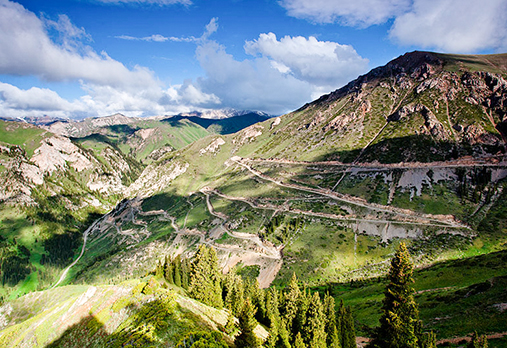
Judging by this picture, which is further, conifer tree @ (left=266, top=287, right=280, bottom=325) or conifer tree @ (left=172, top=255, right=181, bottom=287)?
conifer tree @ (left=172, top=255, right=181, bottom=287)

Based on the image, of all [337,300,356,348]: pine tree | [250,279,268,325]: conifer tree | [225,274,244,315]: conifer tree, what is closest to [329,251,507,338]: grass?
[337,300,356,348]: pine tree

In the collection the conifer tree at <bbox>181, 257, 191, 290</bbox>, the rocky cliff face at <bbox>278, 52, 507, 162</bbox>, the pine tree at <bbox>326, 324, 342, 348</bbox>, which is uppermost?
the rocky cliff face at <bbox>278, 52, 507, 162</bbox>

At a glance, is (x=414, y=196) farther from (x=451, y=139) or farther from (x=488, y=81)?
(x=488, y=81)

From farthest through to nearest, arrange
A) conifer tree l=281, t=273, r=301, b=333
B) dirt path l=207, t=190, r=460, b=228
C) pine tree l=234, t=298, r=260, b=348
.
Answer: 1. dirt path l=207, t=190, r=460, b=228
2. conifer tree l=281, t=273, r=301, b=333
3. pine tree l=234, t=298, r=260, b=348

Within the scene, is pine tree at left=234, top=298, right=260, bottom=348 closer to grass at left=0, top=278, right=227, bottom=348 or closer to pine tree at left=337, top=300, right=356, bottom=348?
grass at left=0, top=278, right=227, bottom=348

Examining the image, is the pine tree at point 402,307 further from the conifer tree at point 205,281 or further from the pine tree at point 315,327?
the conifer tree at point 205,281

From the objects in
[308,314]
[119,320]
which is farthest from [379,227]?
[119,320]

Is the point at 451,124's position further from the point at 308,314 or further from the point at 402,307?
the point at 402,307

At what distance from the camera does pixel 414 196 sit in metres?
128

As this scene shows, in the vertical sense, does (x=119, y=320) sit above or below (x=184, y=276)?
above

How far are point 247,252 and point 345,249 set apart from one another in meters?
47.6

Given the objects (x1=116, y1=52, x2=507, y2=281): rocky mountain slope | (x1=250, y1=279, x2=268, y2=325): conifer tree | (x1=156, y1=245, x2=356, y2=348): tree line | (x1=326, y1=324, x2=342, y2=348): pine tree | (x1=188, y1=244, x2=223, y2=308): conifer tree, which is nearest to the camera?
(x1=156, y1=245, x2=356, y2=348): tree line

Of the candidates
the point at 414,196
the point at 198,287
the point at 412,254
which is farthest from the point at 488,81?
the point at 198,287

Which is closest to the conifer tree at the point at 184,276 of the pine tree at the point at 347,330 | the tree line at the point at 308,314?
the tree line at the point at 308,314
